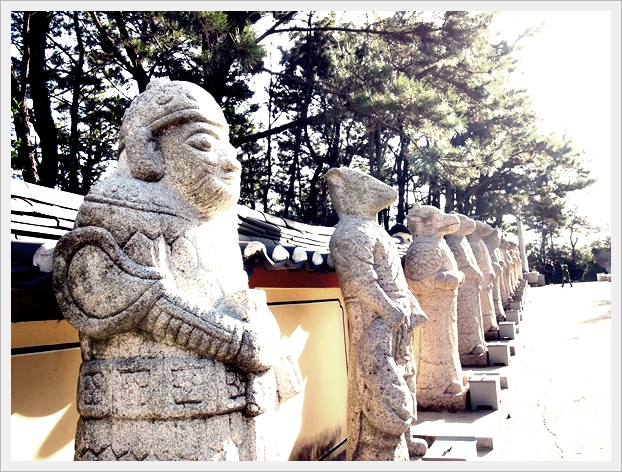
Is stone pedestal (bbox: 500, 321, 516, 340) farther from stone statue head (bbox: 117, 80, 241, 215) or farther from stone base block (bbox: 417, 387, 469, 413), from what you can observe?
stone statue head (bbox: 117, 80, 241, 215)

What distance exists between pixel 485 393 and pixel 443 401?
0.57m

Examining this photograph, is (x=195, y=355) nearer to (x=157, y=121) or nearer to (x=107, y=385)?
(x=107, y=385)

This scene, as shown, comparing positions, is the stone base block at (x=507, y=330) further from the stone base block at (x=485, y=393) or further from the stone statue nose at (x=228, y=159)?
the stone statue nose at (x=228, y=159)

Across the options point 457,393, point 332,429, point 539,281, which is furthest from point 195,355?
point 539,281

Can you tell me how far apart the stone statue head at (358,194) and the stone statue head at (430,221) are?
2.20 m

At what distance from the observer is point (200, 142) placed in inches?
108

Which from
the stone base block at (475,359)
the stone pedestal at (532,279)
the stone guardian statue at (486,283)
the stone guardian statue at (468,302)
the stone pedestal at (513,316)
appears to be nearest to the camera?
the stone guardian statue at (468,302)

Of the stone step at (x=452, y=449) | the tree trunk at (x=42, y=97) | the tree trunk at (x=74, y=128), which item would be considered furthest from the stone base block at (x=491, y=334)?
the tree trunk at (x=42, y=97)

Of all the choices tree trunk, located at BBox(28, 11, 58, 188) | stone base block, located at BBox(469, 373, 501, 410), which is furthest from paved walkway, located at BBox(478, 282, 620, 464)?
tree trunk, located at BBox(28, 11, 58, 188)

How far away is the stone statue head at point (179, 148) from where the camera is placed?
2.70 m

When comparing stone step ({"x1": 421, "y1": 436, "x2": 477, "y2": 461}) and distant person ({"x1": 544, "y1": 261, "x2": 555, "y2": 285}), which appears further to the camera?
distant person ({"x1": 544, "y1": 261, "x2": 555, "y2": 285})

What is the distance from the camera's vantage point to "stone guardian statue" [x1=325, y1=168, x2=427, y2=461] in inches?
178

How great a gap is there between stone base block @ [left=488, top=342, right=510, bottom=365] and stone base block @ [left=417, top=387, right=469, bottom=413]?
111 inches

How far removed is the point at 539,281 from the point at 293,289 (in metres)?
28.7
